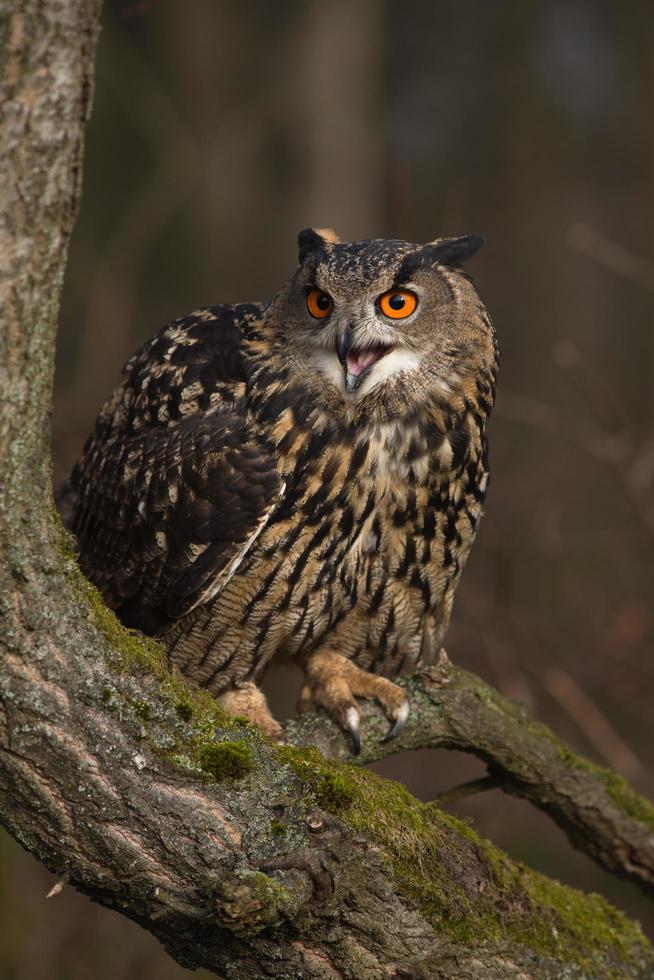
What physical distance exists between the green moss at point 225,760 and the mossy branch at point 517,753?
0.77m

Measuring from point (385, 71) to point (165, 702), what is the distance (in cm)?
981

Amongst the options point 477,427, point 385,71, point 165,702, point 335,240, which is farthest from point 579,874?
point 385,71

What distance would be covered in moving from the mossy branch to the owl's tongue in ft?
2.66

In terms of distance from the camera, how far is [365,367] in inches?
105

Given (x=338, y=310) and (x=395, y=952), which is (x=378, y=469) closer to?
(x=338, y=310)

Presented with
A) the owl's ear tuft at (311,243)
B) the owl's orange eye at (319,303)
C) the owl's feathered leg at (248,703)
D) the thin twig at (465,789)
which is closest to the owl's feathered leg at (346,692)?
the owl's feathered leg at (248,703)

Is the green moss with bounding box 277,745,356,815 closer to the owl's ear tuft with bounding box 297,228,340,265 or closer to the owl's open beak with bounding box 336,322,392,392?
the owl's open beak with bounding box 336,322,392,392

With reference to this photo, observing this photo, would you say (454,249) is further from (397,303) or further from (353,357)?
(353,357)

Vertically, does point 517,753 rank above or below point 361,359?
below

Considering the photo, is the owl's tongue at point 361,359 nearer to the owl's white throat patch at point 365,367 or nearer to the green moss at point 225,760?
the owl's white throat patch at point 365,367

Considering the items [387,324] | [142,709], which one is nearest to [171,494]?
[387,324]

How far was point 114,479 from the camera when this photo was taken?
9.77 feet

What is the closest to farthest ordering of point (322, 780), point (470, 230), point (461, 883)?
point (322, 780) < point (461, 883) < point (470, 230)

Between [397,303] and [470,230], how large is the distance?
7952 millimetres
